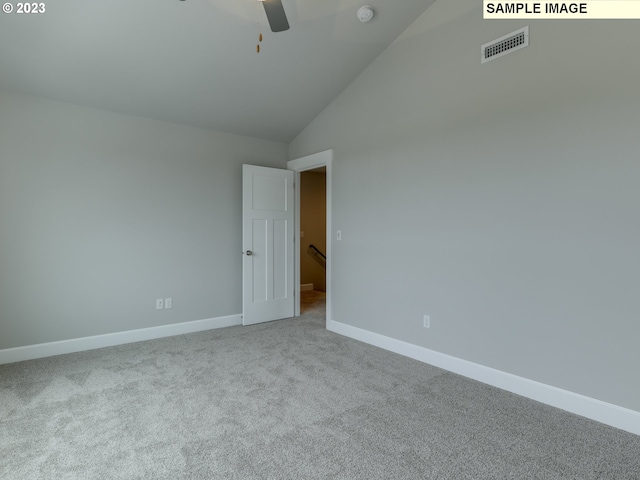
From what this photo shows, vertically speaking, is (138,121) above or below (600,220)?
above

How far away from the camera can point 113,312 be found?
366 cm

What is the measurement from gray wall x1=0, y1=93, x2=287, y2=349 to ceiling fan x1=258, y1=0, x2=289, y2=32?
246 cm

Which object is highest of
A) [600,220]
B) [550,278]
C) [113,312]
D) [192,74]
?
[192,74]

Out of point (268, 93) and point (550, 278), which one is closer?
point (550, 278)

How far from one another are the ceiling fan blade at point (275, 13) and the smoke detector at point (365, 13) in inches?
50.5

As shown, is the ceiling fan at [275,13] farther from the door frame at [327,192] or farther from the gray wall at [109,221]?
the gray wall at [109,221]

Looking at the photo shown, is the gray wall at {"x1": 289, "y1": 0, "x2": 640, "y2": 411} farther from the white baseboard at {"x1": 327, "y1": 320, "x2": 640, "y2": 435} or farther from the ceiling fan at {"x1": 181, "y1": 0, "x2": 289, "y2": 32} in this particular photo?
the ceiling fan at {"x1": 181, "y1": 0, "x2": 289, "y2": 32}

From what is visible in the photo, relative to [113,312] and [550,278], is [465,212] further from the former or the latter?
[113,312]

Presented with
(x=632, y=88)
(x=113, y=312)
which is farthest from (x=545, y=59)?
(x=113, y=312)

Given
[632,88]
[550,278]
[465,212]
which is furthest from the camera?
[465,212]

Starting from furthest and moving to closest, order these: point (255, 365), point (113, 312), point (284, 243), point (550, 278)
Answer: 1. point (284, 243)
2. point (113, 312)
3. point (255, 365)
4. point (550, 278)

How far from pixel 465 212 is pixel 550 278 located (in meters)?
0.81

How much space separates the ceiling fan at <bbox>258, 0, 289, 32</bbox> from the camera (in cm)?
184

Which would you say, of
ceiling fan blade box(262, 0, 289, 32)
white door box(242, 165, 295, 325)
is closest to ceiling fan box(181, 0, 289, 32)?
ceiling fan blade box(262, 0, 289, 32)
